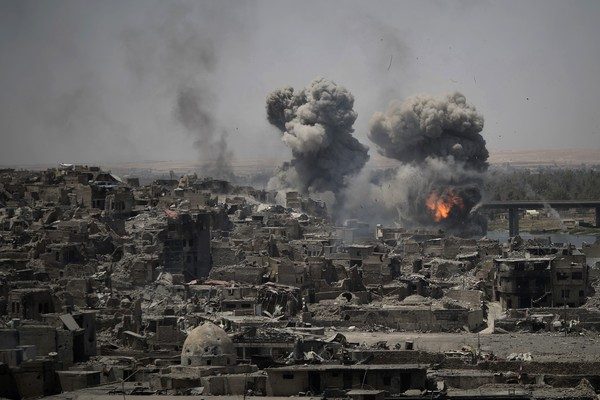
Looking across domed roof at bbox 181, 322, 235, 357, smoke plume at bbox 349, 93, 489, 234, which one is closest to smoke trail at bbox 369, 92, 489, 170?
smoke plume at bbox 349, 93, 489, 234

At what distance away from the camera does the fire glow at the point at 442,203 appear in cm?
10712

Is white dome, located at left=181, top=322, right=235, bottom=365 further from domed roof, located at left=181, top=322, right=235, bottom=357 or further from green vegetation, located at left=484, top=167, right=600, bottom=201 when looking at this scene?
green vegetation, located at left=484, top=167, right=600, bottom=201

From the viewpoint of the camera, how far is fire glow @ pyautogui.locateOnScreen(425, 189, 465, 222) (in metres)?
107

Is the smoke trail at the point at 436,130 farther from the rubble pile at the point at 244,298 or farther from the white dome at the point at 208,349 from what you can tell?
the white dome at the point at 208,349

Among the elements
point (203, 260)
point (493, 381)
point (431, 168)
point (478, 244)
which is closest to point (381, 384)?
point (493, 381)

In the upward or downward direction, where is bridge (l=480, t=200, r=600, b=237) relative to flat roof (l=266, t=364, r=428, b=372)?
upward

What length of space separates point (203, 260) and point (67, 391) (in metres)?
29.3

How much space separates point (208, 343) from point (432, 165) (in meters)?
64.2

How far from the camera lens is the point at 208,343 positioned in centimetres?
4659

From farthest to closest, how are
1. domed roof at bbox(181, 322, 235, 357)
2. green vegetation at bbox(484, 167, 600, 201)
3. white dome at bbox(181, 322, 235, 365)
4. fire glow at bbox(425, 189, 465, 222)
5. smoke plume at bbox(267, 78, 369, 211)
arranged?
1. green vegetation at bbox(484, 167, 600, 201)
2. smoke plume at bbox(267, 78, 369, 211)
3. fire glow at bbox(425, 189, 465, 222)
4. domed roof at bbox(181, 322, 235, 357)
5. white dome at bbox(181, 322, 235, 365)

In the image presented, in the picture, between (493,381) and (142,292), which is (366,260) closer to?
(142,292)

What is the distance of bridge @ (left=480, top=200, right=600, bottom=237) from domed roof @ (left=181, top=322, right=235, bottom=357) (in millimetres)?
75402

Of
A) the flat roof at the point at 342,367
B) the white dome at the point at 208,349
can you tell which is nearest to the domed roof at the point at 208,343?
the white dome at the point at 208,349

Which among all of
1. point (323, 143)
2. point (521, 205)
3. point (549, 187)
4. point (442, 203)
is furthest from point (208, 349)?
point (549, 187)
